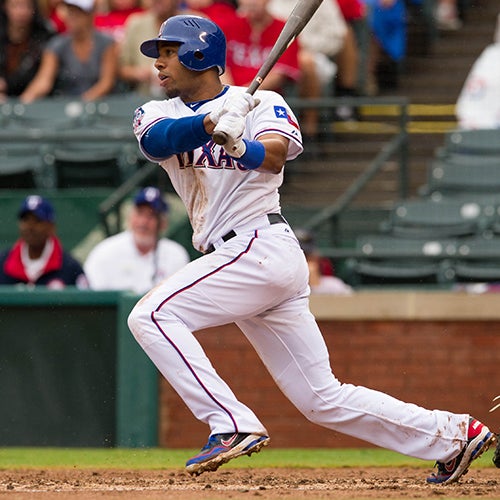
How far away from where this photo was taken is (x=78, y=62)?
11.4m

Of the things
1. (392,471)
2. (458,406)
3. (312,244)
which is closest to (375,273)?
(312,244)

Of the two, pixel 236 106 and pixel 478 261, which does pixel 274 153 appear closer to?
pixel 236 106

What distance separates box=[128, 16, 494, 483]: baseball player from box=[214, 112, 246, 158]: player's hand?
0.08 m

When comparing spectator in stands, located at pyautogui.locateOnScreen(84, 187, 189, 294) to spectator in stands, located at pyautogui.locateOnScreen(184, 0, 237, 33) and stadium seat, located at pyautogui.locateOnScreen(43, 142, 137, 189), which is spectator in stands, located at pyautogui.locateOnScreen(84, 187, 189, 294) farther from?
spectator in stands, located at pyautogui.locateOnScreen(184, 0, 237, 33)

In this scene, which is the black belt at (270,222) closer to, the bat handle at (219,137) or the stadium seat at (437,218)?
the bat handle at (219,137)

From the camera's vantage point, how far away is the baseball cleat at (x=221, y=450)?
17.6 ft

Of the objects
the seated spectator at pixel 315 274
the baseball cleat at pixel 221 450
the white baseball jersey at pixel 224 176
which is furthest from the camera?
the seated spectator at pixel 315 274

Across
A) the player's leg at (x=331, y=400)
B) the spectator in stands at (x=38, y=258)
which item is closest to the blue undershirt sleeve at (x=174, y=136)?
the player's leg at (x=331, y=400)

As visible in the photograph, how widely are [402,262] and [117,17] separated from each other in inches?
170

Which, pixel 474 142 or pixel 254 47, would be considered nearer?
pixel 474 142

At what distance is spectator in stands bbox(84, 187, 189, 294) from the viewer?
30.1 feet

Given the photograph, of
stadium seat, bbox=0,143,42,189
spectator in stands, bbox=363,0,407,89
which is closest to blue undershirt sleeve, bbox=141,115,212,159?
stadium seat, bbox=0,143,42,189

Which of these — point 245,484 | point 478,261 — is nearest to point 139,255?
point 478,261

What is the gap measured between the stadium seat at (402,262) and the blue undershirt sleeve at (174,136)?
13.1ft
